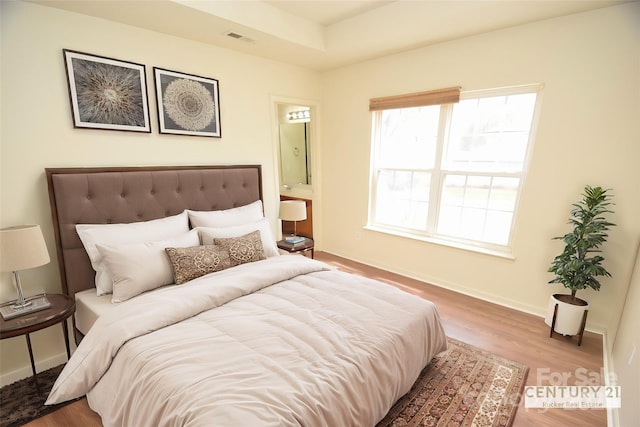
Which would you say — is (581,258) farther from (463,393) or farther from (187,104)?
(187,104)

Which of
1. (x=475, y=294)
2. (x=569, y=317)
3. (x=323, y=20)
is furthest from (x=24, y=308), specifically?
(x=569, y=317)

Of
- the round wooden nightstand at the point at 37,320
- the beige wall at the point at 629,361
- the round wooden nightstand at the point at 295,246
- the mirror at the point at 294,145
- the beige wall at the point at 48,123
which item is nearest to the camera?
the beige wall at the point at 629,361

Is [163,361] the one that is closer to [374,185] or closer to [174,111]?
[174,111]

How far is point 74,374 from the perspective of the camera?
59.2 inches

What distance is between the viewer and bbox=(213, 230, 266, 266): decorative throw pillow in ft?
7.61

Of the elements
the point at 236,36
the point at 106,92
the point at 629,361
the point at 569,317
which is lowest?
the point at 569,317

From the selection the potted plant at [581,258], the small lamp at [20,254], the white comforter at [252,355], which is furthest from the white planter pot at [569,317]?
the small lamp at [20,254]

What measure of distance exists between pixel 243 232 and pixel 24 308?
4.68 ft

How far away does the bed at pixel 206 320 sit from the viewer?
1177mm

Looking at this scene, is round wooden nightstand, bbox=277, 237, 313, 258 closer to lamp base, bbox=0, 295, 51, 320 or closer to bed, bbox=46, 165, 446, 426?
bed, bbox=46, 165, 446, 426

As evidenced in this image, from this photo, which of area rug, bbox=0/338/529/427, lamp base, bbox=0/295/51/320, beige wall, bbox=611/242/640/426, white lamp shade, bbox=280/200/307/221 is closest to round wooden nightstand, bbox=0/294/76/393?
lamp base, bbox=0/295/51/320

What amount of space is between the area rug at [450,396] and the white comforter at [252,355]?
18 cm

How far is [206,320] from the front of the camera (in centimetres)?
162

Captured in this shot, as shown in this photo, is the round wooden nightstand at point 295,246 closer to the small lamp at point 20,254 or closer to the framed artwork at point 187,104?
the framed artwork at point 187,104
